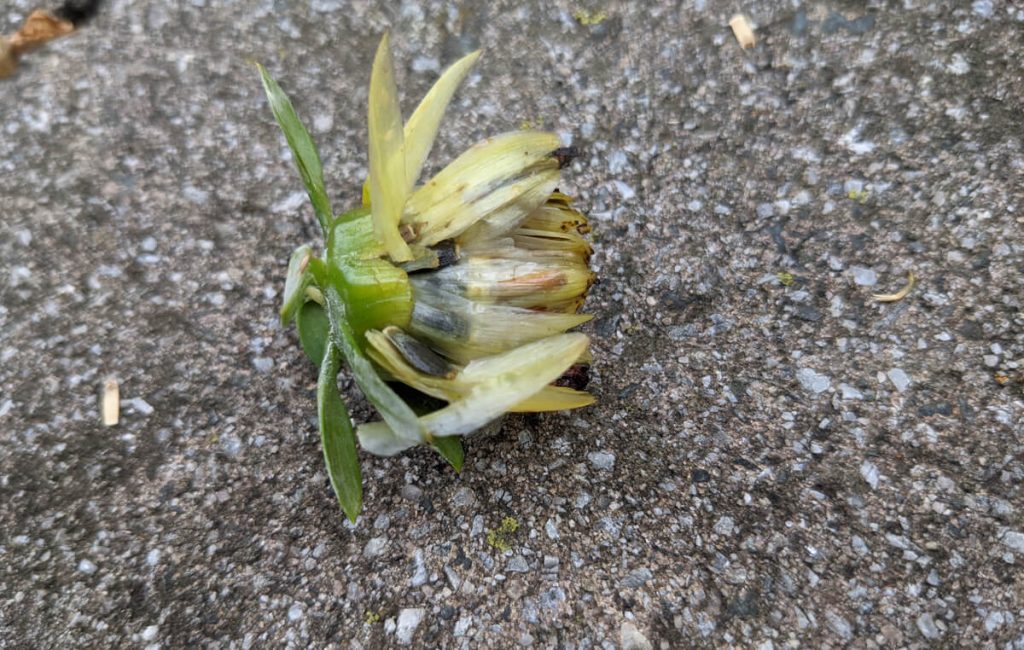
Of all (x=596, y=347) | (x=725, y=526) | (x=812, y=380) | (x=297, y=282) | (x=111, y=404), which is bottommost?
(x=725, y=526)

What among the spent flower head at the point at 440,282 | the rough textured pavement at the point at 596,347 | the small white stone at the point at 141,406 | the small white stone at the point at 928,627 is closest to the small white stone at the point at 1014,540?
the rough textured pavement at the point at 596,347

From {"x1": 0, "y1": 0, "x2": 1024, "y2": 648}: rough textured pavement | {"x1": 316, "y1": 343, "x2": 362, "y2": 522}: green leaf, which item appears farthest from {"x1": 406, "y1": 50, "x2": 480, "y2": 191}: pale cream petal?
{"x1": 0, "y1": 0, "x2": 1024, "y2": 648}: rough textured pavement

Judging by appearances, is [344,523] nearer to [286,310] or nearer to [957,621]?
[286,310]

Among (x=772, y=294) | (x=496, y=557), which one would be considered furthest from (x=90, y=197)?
(x=772, y=294)

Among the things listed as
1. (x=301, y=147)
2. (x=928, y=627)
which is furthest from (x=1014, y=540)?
(x=301, y=147)

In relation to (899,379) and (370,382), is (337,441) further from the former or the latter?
(899,379)

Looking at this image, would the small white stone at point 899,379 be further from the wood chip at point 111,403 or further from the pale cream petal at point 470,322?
the wood chip at point 111,403

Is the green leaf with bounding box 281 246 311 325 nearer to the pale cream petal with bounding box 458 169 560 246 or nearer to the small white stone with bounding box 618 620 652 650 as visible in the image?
the pale cream petal with bounding box 458 169 560 246
